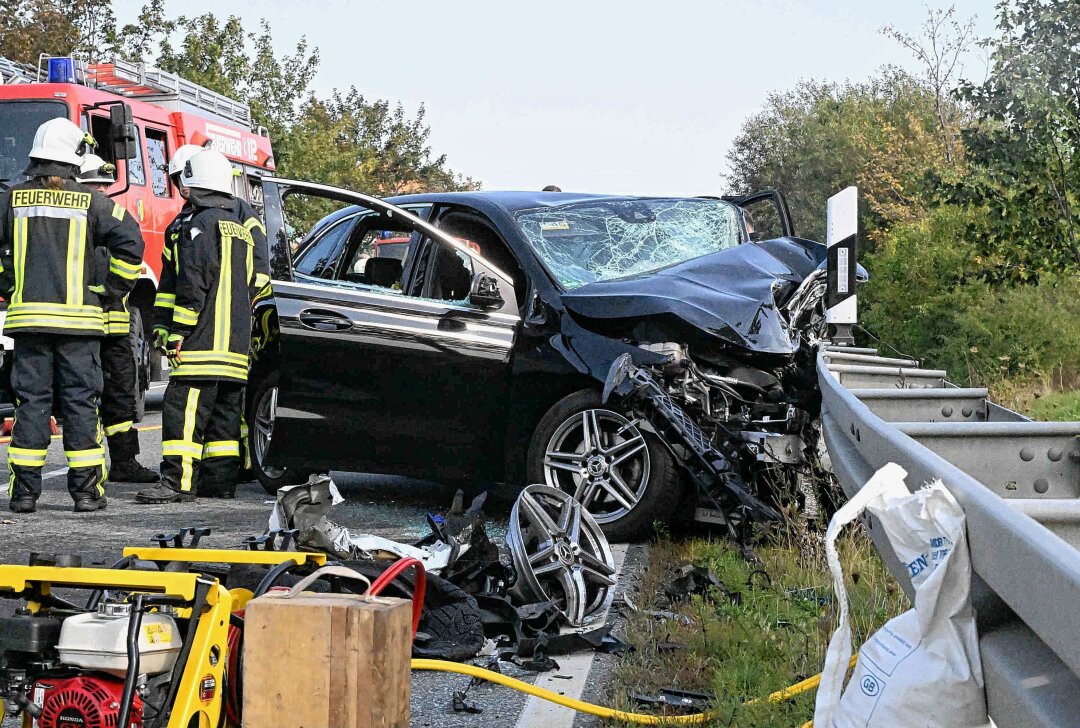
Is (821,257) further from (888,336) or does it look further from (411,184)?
(411,184)

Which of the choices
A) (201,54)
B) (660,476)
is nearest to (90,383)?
(660,476)

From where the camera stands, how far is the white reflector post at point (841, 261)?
6.86 metres

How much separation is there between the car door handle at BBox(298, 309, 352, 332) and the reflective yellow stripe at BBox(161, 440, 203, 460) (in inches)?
56.1

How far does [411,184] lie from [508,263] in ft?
126

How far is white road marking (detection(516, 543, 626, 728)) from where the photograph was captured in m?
3.80

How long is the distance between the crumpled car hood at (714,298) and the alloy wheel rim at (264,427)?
7.84ft

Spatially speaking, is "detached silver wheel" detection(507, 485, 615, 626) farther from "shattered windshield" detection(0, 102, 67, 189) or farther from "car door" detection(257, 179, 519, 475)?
"shattered windshield" detection(0, 102, 67, 189)

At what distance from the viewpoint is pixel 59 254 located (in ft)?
25.0

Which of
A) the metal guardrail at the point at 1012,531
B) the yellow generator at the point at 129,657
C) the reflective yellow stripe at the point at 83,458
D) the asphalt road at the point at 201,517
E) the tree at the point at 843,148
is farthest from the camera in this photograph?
the tree at the point at 843,148

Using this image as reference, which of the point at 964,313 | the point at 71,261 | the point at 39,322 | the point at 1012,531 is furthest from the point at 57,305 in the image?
the point at 964,313

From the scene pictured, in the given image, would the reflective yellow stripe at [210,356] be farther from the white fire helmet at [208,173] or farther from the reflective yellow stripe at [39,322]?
the white fire helmet at [208,173]

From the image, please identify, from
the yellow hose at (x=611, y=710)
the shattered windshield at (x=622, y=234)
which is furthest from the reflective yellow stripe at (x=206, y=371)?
the yellow hose at (x=611, y=710)

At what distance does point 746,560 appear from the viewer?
5.67 m

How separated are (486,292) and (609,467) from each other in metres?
1.12
